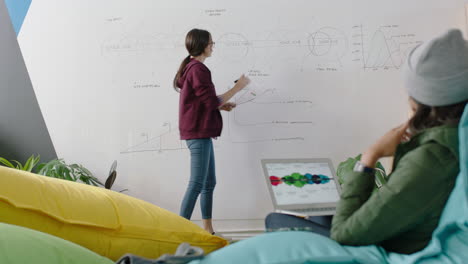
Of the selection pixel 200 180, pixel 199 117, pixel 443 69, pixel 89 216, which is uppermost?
pixel 443 69

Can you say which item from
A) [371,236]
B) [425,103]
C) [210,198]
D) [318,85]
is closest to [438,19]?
[318,85]

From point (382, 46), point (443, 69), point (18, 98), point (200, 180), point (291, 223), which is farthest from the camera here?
point (18, 98)

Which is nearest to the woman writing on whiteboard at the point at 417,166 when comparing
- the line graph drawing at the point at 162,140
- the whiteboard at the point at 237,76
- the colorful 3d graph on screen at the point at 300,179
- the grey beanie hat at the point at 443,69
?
the grey beanie hat at the point at 443,69

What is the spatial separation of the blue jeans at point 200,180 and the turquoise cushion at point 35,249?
1899mm

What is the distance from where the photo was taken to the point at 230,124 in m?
3.18

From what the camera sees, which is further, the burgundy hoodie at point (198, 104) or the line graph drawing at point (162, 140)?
the line graph drawing at point (162, 140)

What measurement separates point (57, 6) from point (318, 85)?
1949 millimetres

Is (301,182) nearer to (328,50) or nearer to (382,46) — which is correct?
(328,50)

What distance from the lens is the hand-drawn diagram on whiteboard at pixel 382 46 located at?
3125mm

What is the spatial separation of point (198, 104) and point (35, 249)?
6.96 feet

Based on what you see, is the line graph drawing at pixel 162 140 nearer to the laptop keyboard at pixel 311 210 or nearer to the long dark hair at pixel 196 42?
the long dark hair at pixel 196 42

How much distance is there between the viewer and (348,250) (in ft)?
2.66

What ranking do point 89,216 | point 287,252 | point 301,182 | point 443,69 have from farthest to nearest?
point 301,182, point 89,216, point 443,69, point 287,252

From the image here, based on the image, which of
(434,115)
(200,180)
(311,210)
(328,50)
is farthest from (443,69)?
(328,50)
